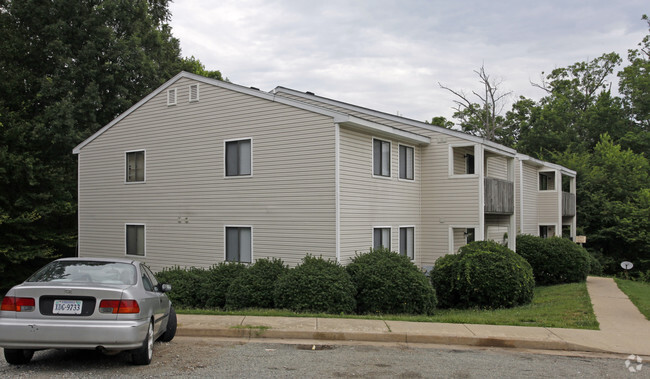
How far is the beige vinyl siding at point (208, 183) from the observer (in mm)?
15922

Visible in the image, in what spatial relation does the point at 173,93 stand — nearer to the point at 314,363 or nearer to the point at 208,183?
the point at 208,183

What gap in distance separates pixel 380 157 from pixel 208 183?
18.9 feet

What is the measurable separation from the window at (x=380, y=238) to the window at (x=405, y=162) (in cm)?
228

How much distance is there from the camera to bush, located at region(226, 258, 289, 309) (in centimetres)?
1374

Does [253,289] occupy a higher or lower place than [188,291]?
higher

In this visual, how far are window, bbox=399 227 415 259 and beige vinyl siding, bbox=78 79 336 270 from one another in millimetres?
4238

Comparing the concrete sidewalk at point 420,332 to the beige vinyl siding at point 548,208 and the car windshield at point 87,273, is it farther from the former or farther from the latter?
the beige vinyl siding at point 548,208

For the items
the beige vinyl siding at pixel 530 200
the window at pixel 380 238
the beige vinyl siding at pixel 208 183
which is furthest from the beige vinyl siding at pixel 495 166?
the beige vinyl siding at pixel 208 183

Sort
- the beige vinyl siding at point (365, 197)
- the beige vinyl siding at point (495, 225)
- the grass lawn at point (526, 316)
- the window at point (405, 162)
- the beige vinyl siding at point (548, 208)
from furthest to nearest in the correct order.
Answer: the beige vinyl siding at point (548, 208), the beige vinyl siding at point (495, 225), the window at point (405, 162), the beige vinyl siding at point (365, 197), the grass lawn at point (526, 316)

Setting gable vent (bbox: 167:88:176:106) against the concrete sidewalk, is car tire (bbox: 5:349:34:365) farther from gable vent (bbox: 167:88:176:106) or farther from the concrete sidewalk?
gable vent (bbox: 167:88:176:106)

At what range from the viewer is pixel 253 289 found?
45.4ft

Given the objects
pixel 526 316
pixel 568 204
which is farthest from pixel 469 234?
pixel 568 204

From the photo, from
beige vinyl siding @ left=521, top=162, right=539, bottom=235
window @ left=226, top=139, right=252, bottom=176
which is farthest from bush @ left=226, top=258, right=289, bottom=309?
beige vinyl siding @ left=521, top=162, right=539, bottom=235

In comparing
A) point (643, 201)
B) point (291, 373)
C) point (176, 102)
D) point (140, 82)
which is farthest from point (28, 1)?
point (643, 201)
